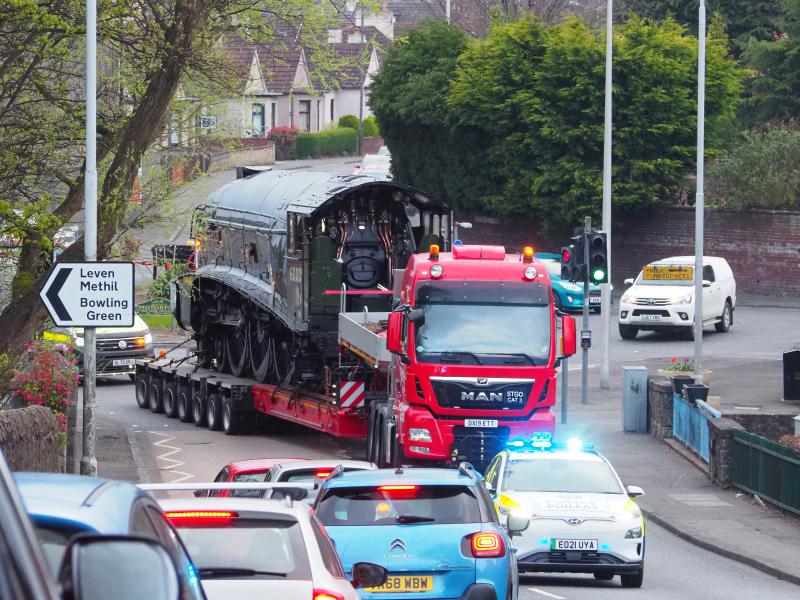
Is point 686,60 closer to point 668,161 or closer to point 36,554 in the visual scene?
point 668,161

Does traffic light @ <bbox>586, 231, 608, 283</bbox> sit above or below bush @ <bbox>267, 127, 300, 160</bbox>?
below

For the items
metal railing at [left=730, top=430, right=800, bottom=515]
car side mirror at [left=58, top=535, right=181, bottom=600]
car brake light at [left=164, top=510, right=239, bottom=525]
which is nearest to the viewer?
car side mirror at [left=58, top=535, right=181, bottom=600]

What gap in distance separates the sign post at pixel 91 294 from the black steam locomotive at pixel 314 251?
326 inches

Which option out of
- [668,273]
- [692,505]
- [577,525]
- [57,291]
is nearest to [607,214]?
[668,273]

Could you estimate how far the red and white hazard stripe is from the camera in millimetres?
24812

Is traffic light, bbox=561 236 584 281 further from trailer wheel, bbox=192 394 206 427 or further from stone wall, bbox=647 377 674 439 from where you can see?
trailer wheel, bbox=192 394 206 427

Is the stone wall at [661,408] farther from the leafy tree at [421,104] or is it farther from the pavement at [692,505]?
the leafy tree at [421,104]

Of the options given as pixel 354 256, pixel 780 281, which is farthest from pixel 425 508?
pixel 780 281

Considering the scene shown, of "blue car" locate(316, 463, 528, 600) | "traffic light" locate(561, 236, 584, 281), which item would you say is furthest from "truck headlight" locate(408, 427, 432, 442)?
"blue car" locate(316, 463, 528, 600)

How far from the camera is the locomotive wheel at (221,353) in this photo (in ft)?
105

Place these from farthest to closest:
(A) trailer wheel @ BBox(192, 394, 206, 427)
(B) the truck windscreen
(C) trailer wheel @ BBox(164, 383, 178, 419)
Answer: (C) trailer wheel @ BBox(164, 383, 178, 419) < (A) trailer wheel @ BBox(192, 394, 206, 427) < (B) the truck windscreen

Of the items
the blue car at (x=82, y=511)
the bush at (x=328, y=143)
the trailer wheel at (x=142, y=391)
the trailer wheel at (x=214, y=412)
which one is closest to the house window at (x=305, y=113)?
the bush at (x=328, y=143)

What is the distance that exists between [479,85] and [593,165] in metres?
5.29

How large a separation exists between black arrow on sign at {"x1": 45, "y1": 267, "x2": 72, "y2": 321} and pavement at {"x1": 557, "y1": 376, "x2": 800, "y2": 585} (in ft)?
28.6
